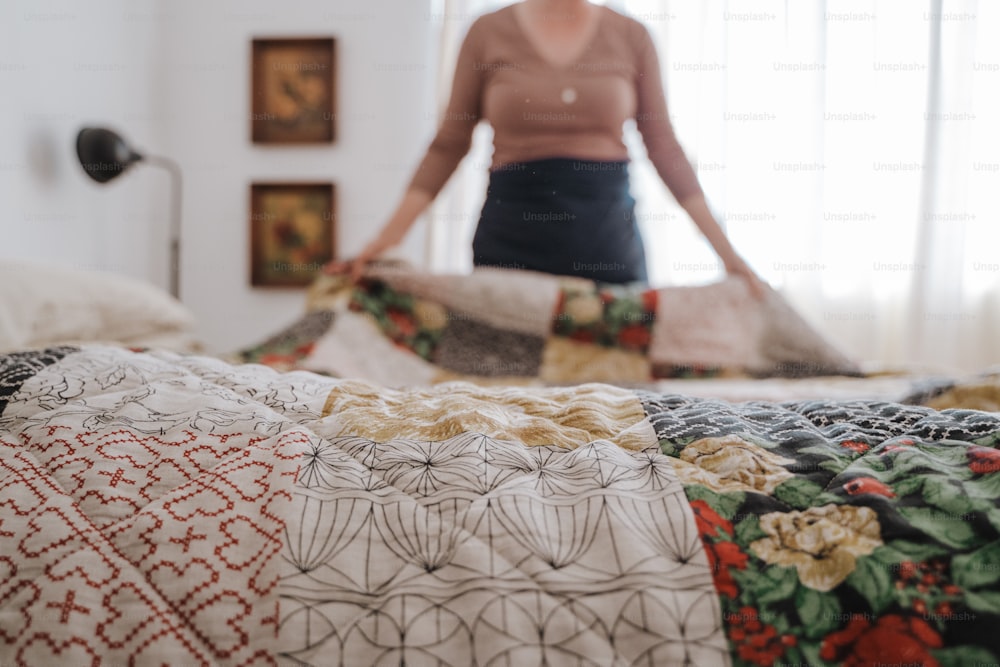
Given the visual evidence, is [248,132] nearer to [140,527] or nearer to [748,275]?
[748,275]

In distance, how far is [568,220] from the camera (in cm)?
147

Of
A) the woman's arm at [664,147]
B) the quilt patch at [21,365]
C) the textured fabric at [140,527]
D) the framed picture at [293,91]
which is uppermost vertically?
the framed picture at [293,91]

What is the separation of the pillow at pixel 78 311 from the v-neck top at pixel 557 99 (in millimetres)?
668

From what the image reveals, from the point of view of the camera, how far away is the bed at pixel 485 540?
31 centimetres

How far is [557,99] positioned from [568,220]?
0.83 ft

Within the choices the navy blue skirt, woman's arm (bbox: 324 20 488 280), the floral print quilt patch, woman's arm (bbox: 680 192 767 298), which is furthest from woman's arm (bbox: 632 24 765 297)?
the floral print quilt patch

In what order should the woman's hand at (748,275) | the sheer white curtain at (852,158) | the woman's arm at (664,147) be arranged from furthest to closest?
1. the sheer white curtain at (852,158)
2. the woman's arm at (664,147)
3. the woman's hand at (748,275)

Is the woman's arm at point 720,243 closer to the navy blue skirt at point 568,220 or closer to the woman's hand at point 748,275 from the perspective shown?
the woman's hand at point 748,275

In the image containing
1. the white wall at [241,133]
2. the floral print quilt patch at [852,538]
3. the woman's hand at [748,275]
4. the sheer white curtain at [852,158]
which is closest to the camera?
the floral print quilt patch at [852,538]

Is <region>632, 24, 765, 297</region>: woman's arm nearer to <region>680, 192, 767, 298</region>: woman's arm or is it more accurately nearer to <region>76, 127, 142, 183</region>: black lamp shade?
<region>680, 192, 767, 298</region>: woman's arm

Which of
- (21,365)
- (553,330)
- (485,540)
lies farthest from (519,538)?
(553,330)

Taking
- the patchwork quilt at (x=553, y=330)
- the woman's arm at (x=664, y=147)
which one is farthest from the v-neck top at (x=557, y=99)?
the patchwork quilt at (x=553, y=330)

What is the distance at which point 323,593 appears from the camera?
0.32 meters

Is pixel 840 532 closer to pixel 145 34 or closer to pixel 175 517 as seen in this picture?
pixel 175 517
